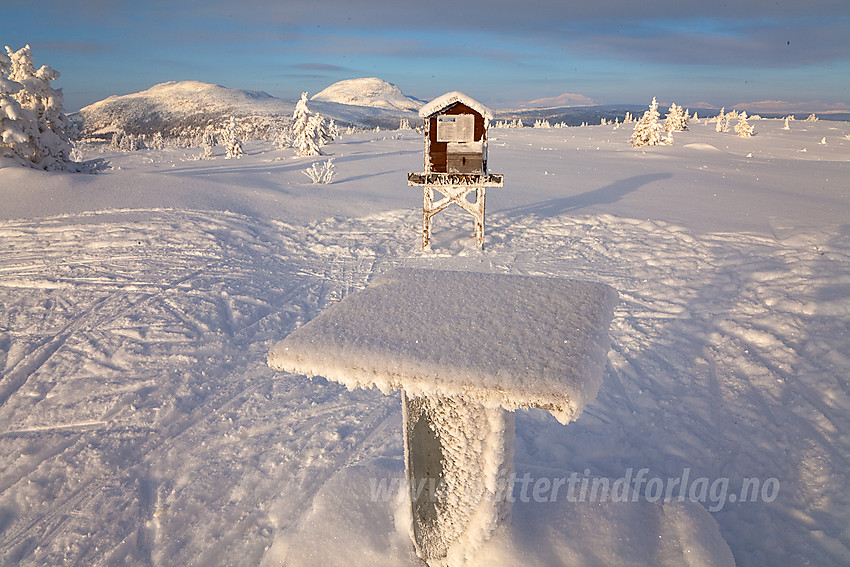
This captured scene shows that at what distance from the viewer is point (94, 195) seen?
11.2m

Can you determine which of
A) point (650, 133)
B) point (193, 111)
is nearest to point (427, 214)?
point (650, 133)

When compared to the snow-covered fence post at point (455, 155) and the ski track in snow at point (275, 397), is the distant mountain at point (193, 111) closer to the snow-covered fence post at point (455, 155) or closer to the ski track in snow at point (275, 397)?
the snow-covered fence post at point (455, 155)

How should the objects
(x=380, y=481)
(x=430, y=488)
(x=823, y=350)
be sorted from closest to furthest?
(x=430, y=488) → (x=380, y=481) → (x=823, y=350)

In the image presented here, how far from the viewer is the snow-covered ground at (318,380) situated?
3.55 m

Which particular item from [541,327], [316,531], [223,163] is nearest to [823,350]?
[541,327]

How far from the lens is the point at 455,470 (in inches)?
89.6

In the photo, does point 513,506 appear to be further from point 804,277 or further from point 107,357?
point 804,277

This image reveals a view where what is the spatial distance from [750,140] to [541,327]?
127ft

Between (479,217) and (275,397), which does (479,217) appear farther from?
(275,397)

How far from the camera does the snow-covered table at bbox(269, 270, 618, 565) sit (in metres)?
1.69

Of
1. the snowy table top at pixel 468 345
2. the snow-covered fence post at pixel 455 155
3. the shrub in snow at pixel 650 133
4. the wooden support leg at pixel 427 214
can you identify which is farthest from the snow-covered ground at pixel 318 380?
the shrub in snow at pixel 650 133

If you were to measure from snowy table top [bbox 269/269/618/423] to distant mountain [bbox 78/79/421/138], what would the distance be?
4098 inches

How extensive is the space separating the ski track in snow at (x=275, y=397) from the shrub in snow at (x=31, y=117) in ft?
23.5

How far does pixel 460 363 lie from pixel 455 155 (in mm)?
8460
